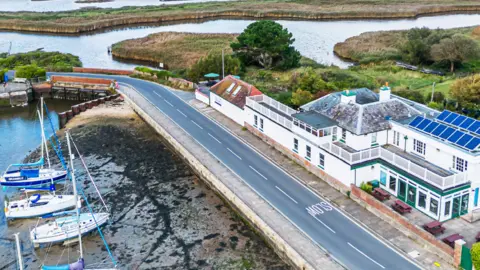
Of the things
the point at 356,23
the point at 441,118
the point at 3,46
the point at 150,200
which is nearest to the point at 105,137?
the point at 150,200

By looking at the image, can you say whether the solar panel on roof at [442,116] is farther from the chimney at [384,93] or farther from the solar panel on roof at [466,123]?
the chimney at [384,93]

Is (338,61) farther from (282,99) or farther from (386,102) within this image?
(386,102)

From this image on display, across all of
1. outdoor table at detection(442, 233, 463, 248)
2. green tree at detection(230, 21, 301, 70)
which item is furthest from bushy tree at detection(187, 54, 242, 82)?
outdoor table at detection(442, 233, 463, 248)

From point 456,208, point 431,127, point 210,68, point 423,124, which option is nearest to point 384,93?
point 423,124

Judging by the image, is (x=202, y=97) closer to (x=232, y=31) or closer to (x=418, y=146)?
(x=418, y=146)

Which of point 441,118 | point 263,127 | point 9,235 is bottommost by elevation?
point 9,235

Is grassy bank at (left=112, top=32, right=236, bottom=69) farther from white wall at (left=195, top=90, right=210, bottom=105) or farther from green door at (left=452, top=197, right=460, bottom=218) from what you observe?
green door at (left=452, top=197, right=460, bottom=218)

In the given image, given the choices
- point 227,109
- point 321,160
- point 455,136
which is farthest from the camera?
point 227,109
